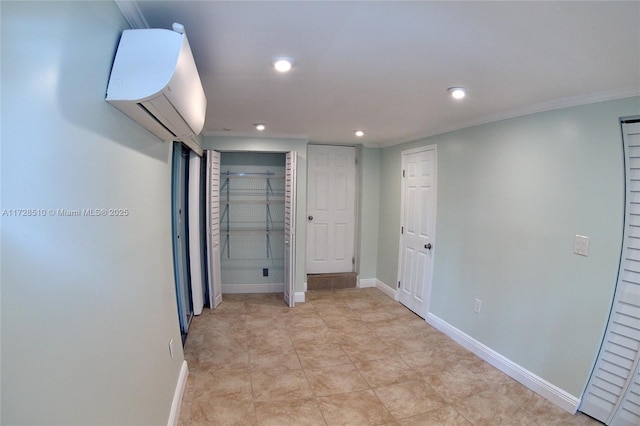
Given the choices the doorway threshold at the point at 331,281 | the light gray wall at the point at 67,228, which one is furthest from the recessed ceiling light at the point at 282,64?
the doorway threshold at the point at 331,281

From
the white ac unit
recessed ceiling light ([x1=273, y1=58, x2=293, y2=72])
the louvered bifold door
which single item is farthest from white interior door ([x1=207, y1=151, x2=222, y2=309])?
the louvered bifold door

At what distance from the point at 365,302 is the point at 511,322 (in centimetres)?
186

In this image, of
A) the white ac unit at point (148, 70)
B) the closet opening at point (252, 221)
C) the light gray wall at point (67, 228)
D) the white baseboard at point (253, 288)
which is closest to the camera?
the light gray wall at point (67, 228)

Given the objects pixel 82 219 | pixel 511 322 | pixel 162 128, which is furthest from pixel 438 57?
pixel 511 322

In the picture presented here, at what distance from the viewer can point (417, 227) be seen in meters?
3.64

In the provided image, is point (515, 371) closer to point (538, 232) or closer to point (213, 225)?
point (538, 232)

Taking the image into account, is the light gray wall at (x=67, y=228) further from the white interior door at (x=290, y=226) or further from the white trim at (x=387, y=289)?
the white trim at (x=387, y=289)

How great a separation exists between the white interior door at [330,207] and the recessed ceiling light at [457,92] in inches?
101

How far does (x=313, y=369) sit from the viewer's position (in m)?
2.47

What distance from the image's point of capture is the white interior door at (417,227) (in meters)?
3.39

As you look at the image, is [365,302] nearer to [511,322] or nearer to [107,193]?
[511,322]

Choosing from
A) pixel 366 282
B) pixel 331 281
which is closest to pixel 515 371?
pixel 366 282

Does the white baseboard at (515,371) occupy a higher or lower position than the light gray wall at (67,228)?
lower

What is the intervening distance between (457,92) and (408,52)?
69 centimetres
